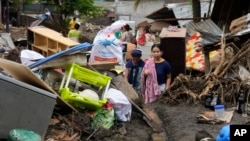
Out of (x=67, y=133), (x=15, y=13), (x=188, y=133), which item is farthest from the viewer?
(x=15, y=13)

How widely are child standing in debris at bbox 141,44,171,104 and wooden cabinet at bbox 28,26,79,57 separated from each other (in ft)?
7.79

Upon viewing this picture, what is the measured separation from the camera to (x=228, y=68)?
36.4 ft

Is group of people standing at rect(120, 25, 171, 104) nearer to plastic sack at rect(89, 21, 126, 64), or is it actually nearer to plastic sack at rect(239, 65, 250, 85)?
plastic sack at rect(89, 21, 126, 64)

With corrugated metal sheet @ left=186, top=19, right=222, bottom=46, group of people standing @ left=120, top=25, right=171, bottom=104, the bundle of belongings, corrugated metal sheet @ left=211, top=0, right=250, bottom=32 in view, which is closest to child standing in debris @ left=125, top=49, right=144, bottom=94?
group of people standing @ left=120, top=25, right=171, bottom=104

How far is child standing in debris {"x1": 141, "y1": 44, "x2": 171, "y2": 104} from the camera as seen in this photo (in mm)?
9492

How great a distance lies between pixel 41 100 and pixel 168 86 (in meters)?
4.27

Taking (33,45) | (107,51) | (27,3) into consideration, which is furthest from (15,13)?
(107,51)

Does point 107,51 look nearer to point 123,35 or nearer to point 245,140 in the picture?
point 245,140

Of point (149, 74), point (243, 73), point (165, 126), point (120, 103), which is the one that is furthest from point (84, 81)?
point (243, 73)

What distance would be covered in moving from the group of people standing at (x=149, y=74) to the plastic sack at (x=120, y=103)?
175 centimetres

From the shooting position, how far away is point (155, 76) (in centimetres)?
955

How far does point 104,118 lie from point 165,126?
1.82 m

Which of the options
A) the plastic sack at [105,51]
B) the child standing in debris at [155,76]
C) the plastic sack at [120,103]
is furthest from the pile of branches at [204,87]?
the plastic sack at [120,103]

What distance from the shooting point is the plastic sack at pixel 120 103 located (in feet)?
24.9
